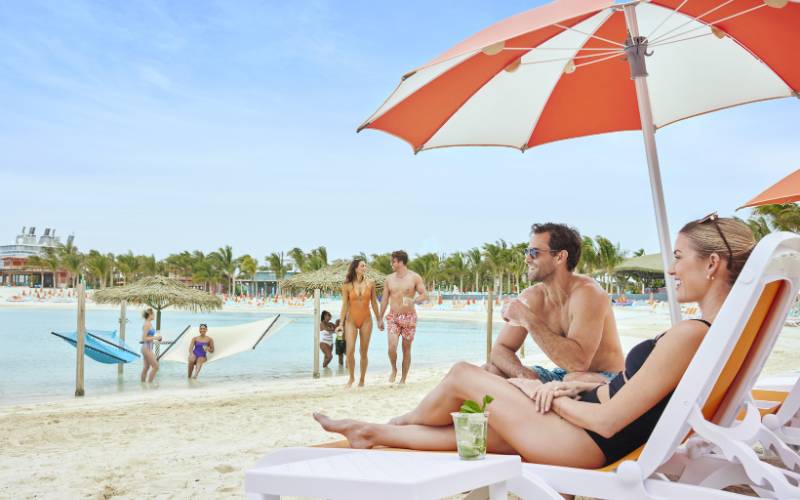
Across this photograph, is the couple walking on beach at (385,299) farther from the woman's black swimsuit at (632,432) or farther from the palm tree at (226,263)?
the palm tree at (226,263)

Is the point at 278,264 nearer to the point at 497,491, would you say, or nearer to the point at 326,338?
the point at 326,338

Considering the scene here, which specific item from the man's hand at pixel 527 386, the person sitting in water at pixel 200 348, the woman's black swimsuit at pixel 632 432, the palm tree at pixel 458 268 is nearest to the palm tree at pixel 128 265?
the palm tree at pixel 458 268

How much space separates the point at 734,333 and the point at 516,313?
1022 millimetres

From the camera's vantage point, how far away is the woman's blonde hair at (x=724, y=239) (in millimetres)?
1743

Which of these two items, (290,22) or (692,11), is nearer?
(692,11)

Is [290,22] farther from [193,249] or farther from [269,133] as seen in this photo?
[193,249]

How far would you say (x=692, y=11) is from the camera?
3.11 metres

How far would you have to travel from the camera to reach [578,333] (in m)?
2.51

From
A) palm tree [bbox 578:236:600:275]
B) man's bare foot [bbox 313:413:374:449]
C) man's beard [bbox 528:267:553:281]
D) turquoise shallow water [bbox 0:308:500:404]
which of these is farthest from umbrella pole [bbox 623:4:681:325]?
palm tree [bbox 578:236:600:275]

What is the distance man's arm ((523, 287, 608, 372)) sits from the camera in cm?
245

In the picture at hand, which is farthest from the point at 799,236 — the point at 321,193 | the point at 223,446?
the point at 321,193

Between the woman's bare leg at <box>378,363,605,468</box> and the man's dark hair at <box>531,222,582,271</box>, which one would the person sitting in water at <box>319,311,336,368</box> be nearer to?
the man's dark hair at <box>531,222,582,271</box>

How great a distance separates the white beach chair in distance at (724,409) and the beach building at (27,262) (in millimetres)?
84675

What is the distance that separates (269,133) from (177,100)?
10.5 metres
